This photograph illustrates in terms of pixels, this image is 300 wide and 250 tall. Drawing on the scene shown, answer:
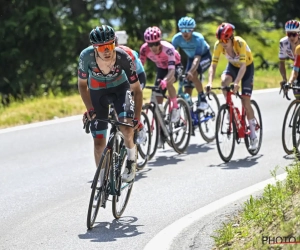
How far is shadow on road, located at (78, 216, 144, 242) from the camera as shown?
7762 mm

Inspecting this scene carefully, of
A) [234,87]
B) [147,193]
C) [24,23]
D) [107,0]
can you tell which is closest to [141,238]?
[147,193]

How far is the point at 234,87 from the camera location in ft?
37.8

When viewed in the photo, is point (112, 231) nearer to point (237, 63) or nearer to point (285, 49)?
point (237, 63)

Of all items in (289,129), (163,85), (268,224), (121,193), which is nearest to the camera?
(268,224)

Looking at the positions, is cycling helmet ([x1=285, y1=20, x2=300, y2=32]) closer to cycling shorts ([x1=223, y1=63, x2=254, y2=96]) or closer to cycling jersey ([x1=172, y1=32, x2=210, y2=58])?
cycling shorts ([x1=223, y1=63, x2=254, y2=96])

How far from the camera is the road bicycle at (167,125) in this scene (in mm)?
12109

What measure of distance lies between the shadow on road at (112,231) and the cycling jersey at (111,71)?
142 centimetres

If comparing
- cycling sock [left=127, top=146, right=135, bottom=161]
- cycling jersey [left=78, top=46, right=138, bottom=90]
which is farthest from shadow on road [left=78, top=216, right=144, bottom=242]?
cycling jersey [left=78, top=46, right=138, bottom=90]

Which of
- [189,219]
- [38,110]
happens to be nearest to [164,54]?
[38,110]

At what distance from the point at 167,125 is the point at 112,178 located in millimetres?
4322

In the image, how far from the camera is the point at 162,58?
12477 mm

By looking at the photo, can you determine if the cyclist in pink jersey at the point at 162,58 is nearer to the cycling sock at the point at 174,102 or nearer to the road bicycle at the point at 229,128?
the cycling sock at the point at 174,102

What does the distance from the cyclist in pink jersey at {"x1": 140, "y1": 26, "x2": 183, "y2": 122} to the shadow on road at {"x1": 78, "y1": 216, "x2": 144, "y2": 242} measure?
386 cm

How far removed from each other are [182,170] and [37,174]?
1.94 metres
